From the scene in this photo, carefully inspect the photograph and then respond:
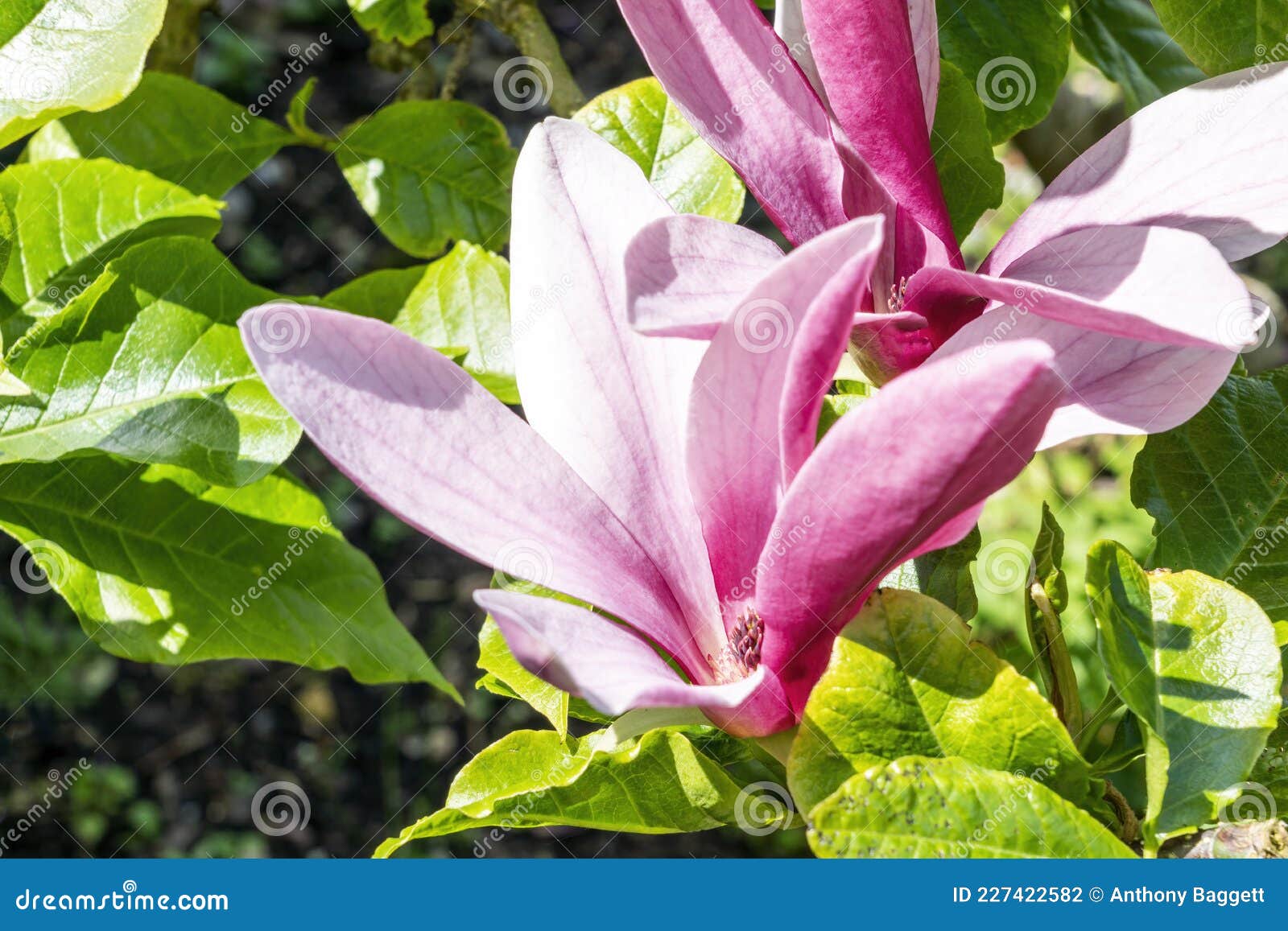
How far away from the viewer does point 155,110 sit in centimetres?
112

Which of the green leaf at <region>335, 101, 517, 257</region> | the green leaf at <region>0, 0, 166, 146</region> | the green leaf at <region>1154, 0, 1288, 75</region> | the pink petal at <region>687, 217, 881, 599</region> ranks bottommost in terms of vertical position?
the green leaf at <region>1154, 0, 1288, 75</region>

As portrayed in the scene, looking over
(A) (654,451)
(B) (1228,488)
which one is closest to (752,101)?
(A) (654,451)

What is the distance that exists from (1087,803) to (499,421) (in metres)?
0.35

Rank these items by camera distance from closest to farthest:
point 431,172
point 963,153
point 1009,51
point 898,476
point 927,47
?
point 898,476
point 927,47
point 963,153
point 1009,51
point 431,172

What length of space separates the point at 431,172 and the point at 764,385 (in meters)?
0.75

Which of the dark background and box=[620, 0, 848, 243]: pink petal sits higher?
box=[620, 0, 848, 243]: pink petal

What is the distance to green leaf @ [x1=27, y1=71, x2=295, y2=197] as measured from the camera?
109 cm

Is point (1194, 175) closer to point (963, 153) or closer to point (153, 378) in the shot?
point (963, 153)

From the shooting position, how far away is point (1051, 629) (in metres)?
0.66

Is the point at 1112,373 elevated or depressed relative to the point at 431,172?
depressed

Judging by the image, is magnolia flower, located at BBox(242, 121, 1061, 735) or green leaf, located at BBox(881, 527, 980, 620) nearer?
magnolia flower, located at BBox(242, 121, 1061, 735)

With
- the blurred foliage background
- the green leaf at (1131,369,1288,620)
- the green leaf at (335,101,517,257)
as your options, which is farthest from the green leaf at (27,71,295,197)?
the blurred foliage background

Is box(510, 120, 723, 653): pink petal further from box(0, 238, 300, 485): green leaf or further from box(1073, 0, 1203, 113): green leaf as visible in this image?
box(1073, 0, 1203, 113): green leaf
